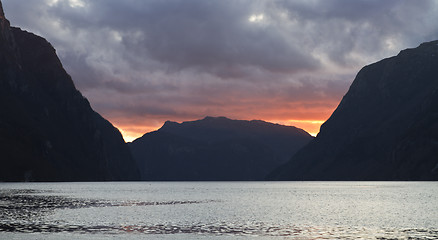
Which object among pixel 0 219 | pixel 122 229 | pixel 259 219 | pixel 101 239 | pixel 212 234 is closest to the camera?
pixel 101 239

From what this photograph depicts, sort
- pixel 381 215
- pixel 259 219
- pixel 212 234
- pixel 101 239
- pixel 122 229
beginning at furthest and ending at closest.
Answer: pixel 381 215
pixel 259 219
pixel 122 229
pixel 212 234
pixel 101 239

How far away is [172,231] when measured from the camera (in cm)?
6397

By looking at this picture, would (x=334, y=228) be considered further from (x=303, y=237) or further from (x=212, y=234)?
(x=212, y=234)

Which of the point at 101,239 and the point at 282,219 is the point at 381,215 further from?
the point at 101,239

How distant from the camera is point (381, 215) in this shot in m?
88.4

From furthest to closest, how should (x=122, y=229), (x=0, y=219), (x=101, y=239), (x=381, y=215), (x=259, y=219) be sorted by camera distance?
(x=381, y=215) < (x=259, y=219) < (x=0, y=219) < (x=122, y=229) < (x=101, y=239)

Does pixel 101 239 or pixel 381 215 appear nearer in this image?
pixel 101 239

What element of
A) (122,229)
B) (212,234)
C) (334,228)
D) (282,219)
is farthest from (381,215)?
(122,229)

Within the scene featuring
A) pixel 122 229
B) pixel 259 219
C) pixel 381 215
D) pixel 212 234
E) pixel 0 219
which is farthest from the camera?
pixel 381 215

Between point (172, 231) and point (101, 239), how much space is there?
1074cm

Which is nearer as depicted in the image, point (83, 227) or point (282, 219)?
point (83, 227)

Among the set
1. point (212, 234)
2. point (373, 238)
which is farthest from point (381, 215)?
point (212, 234)

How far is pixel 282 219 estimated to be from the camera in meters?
82.2

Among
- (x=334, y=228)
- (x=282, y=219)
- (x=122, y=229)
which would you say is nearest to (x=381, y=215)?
(x=282, y=219)
